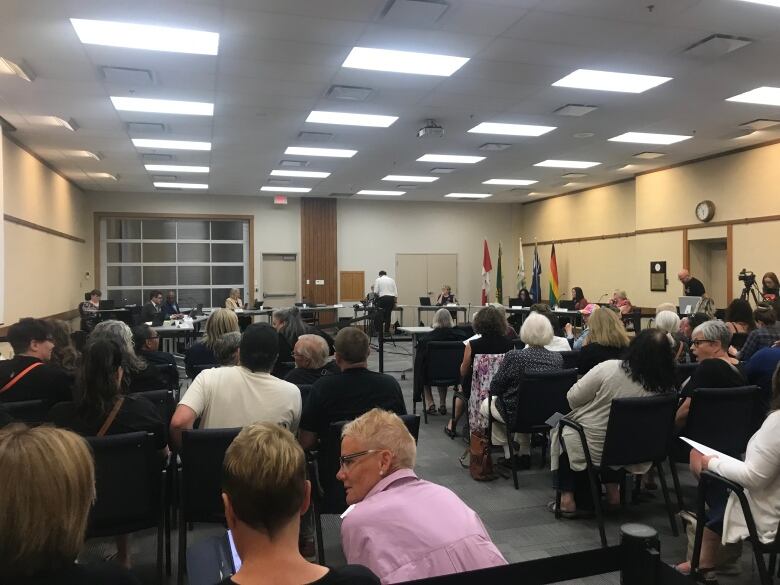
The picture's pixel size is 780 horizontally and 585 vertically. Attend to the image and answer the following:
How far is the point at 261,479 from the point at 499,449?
165 inches

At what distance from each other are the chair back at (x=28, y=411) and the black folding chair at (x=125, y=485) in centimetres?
75

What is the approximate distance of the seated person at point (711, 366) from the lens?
3.34m

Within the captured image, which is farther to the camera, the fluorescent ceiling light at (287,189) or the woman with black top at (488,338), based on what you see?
the fluorescent ceiling light at (287,189)

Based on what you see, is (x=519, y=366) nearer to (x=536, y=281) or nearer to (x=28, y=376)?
(x=28, y=376)

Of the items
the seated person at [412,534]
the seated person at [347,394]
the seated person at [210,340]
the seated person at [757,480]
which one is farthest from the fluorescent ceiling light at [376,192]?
the seated person at [412,534]

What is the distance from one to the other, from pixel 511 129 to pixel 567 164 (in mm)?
3085

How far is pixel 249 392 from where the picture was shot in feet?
9.68

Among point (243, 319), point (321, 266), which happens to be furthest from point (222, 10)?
point (321, 266)

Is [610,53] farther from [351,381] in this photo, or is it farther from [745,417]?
[351,381]

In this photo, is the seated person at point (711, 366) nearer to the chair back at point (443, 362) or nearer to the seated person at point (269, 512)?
the chair back at point (443, 362)

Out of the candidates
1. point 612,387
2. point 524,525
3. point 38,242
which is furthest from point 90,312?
point 612,387

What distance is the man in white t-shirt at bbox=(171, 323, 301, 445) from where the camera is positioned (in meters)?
2.89

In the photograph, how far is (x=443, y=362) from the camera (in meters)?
5.73

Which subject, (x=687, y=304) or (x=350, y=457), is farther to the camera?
(x=687, y=304)
